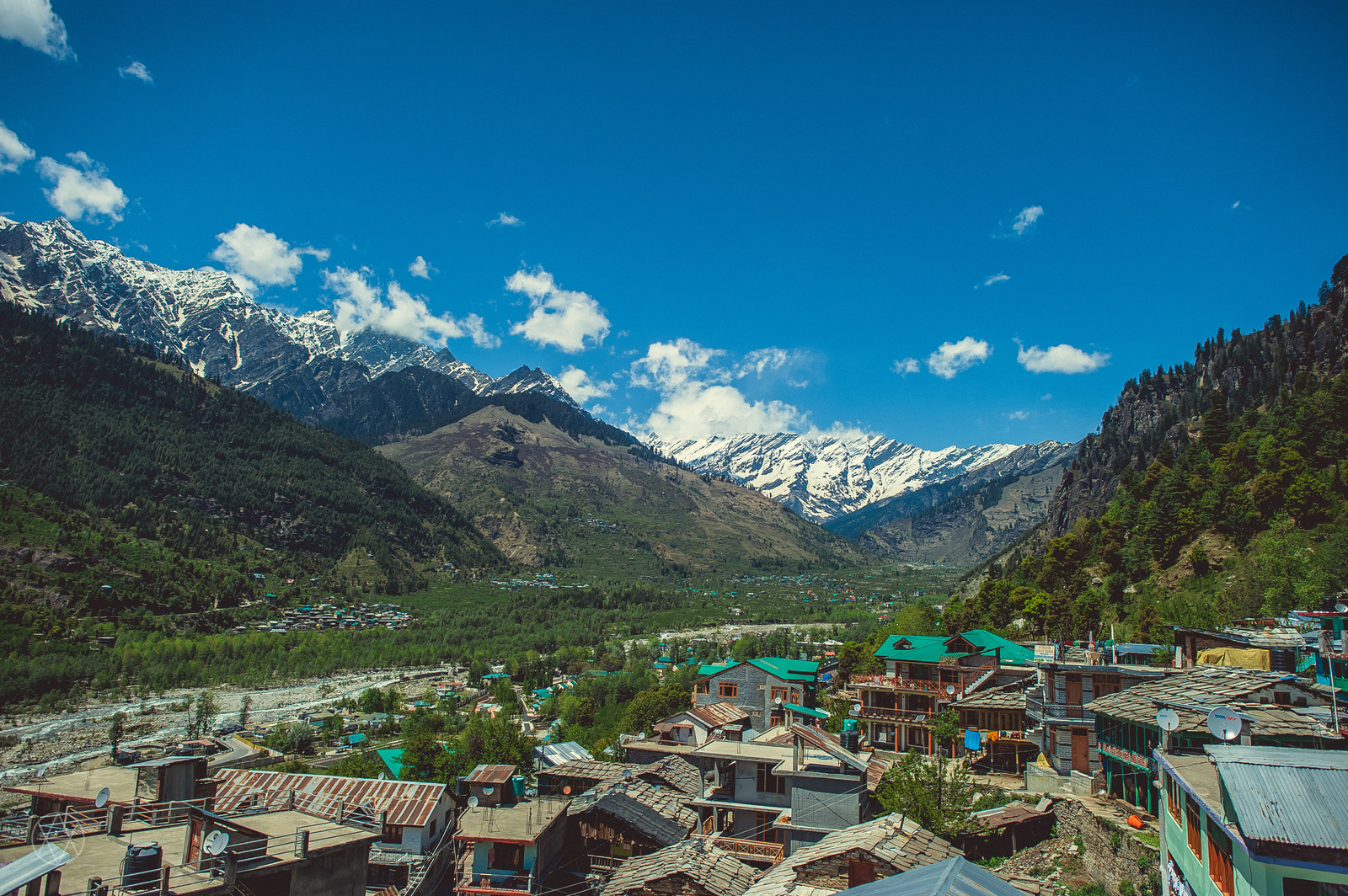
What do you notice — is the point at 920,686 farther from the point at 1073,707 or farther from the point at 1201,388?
the point at 1201,388

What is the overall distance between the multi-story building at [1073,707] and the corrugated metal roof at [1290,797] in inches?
657

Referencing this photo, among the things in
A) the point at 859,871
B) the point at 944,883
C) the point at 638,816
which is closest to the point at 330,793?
the point at 638,816

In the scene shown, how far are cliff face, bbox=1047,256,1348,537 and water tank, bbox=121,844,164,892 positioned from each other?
103 m

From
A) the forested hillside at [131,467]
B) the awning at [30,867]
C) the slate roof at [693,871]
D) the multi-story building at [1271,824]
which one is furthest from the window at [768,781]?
the forested hillside at [131,467]

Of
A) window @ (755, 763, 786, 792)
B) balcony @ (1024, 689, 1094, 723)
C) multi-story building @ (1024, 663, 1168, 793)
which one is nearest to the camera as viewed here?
multi-story building @ (1024, 663, 1168, 793)

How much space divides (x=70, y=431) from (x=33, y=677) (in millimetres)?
104094

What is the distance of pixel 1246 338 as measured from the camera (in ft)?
391

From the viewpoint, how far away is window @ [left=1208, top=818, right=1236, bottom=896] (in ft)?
37.9

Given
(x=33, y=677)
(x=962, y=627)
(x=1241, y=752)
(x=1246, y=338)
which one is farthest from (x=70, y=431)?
(x=1246, y=338)

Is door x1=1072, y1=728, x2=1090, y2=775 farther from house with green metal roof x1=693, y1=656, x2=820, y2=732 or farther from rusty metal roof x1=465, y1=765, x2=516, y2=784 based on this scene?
house with green metal roof x1=693, y1=656, x2=820, y2=732

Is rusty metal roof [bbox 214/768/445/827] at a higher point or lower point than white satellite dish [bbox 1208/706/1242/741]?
lower

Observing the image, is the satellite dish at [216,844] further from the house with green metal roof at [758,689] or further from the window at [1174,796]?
the house with green metal roof at [758,689]

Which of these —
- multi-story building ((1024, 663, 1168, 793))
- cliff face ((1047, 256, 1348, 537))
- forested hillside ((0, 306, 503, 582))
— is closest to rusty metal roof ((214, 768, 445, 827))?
multi-story building ((1024, 663, 1168, 793))

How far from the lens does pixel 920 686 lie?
41.9 m
